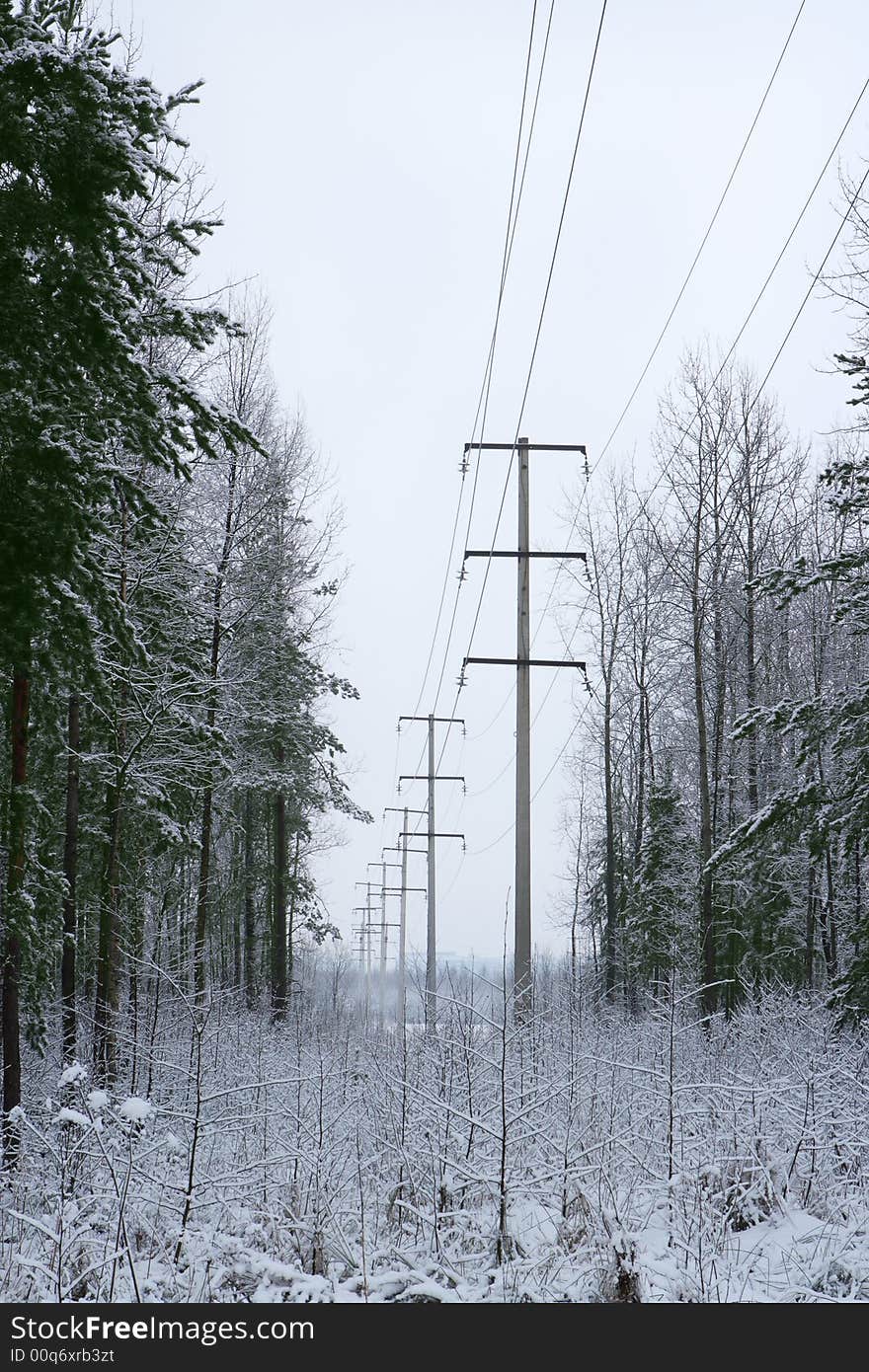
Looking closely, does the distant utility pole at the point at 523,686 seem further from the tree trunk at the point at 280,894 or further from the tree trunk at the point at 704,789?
the tree trunk at the point at 280,894

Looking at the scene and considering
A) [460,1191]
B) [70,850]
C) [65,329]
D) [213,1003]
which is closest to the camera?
[460,1191]

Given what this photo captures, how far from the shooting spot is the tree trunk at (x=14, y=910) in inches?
318

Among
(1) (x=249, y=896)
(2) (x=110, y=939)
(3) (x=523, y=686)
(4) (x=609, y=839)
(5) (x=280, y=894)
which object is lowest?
(1) (x=249, y=896)

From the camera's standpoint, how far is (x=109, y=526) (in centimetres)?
766

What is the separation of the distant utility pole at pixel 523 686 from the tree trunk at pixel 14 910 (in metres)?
5.79

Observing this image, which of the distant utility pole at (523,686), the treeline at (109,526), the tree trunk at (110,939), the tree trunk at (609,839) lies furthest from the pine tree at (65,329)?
the tree trunk at (609,839)

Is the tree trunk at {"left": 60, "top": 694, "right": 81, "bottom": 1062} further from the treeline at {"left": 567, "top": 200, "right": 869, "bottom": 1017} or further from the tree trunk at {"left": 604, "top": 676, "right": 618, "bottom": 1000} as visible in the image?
the tree trunk at {"left": 604, "top": 676, "right": 618, "bottom": 1000}

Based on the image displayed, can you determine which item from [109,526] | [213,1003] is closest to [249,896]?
[213,1003]

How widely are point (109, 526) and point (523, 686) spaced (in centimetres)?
815

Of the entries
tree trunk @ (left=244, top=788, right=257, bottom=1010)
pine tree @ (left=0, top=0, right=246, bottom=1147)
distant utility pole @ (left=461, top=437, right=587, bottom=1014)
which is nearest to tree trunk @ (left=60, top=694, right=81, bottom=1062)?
pine tree @ (left=0, top=0, right=246, bottom=1147)

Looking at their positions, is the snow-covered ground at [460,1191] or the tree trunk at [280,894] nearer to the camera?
the snow-covered ground at [460,1191]

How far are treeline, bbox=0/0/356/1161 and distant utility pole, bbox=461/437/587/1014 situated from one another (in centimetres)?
407

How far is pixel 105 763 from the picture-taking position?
13.1 meters

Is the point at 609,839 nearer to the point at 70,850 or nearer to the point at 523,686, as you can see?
the point at 523,686
